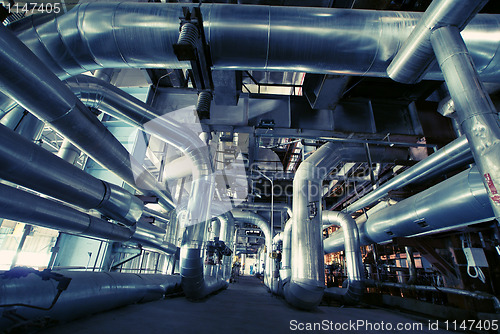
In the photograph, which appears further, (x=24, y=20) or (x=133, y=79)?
(x=133, y=79)

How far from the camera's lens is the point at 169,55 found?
228 cm

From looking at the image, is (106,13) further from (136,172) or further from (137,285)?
(137,285)

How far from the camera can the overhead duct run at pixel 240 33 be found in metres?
2.18

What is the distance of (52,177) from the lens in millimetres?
2176

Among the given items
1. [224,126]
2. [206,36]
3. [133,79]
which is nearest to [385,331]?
[224,126]

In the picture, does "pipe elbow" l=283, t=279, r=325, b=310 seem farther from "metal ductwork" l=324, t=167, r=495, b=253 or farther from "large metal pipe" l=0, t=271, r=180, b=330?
"large metal pipe" l=0, t=271, r=180, b=330

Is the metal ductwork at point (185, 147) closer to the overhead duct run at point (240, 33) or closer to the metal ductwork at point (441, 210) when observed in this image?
the overhead duct run at point (240, 33)

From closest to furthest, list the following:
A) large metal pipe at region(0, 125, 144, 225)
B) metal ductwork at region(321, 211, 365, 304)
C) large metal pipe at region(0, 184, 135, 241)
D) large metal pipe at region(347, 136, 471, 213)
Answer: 1. large metal pipe at region(0, 125, 144, 225)
2. large metal pipe at region(0, 184, 135, 241)
3. large metal pipe at region(347, 136, 471, 213)
4. metal ductwork at region(321, 211, 365, 304)

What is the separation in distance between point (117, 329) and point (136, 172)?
7.67 ft

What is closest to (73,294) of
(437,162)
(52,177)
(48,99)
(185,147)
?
(52,177)

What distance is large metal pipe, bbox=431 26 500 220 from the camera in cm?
139

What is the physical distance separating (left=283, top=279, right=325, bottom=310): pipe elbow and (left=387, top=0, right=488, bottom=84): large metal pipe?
10.9ft

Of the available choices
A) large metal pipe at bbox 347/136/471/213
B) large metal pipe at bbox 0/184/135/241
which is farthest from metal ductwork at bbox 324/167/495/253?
large metal pipe at bbox 0/184/135/241

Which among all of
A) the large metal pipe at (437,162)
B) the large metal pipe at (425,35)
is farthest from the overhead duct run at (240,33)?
the large metal pipe at (437,162)
